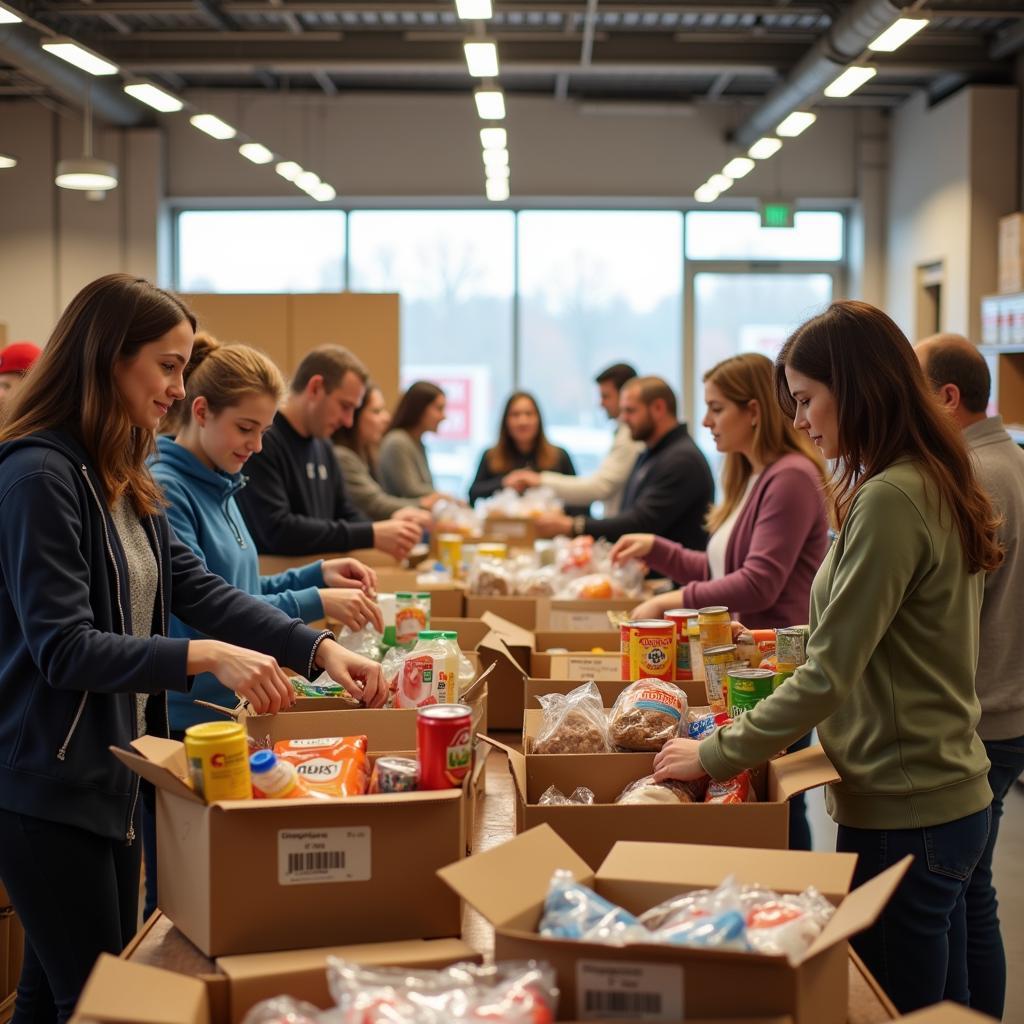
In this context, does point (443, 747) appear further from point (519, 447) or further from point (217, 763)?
point (519, 447)

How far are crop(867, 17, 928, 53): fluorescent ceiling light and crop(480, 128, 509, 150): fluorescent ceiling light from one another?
6.61 ft

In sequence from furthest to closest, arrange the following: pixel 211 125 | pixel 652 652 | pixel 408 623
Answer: pixel 211 125
pixel 408 623
pixel 652 652

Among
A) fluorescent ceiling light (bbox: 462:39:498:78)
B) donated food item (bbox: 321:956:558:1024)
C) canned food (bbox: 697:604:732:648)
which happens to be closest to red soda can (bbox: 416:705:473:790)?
donated food item (bbox: 321:956:558:1024)

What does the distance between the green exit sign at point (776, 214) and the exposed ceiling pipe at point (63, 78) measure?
16.0 feet

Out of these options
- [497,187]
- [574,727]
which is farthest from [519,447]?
[574,727]

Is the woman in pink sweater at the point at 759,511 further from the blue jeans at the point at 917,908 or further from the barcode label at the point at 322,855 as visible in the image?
the barcode label at the point at 322,855

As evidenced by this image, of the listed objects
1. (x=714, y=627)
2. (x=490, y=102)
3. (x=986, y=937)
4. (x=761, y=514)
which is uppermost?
(x=490, y=102)

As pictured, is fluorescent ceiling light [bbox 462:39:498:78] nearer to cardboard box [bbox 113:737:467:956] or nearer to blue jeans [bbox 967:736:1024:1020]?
blue jeans [bbox 967:736:1024:1020]

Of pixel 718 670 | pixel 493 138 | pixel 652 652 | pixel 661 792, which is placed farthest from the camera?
pixel 493 138

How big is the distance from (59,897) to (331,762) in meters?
0.48

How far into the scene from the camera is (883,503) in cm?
169

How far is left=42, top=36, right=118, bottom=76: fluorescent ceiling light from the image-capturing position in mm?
5047

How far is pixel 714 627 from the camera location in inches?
84.5

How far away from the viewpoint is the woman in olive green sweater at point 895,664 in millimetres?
1676
